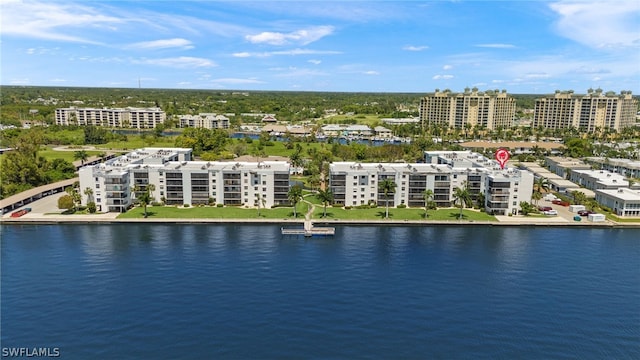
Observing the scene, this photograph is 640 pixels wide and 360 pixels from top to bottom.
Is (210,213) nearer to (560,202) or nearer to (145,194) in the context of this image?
(145,194)

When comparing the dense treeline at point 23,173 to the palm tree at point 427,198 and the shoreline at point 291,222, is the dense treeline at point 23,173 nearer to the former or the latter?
the shoreline at point 291,222

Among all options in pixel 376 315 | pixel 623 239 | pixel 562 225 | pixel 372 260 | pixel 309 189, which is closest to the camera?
pixel 376 315

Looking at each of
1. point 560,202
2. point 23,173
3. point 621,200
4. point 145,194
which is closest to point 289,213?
point 145,194

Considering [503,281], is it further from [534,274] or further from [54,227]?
[54,227]

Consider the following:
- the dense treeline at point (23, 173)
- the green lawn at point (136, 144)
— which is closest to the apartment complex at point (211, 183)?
the dense treeline at point (23, 173)

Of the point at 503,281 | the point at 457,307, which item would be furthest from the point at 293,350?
the point at 503,281

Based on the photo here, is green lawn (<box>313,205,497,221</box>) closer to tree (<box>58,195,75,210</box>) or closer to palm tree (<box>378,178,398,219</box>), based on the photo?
palm tree (<box>378,178,398,219</box>)

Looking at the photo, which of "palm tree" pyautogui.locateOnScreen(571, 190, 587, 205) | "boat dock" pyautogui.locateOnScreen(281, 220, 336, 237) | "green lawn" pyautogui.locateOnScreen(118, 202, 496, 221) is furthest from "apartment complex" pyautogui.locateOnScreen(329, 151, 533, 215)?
"boat dock" pyautogui.locateOnScreen(281, 220, 336, 237)
